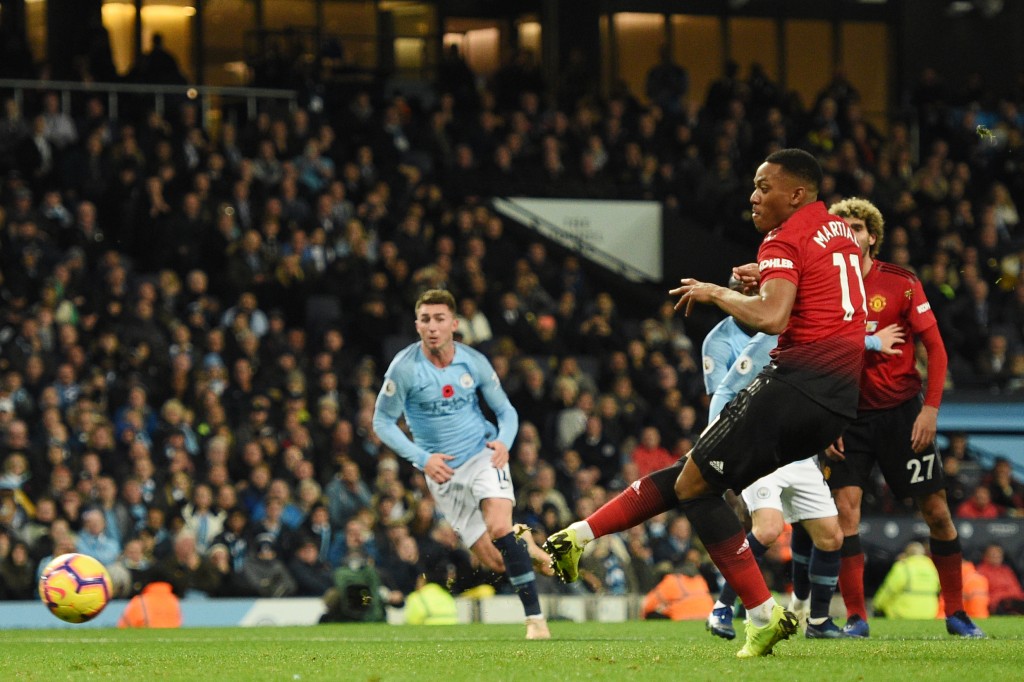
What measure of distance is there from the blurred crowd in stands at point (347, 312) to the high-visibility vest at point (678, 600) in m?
1.00

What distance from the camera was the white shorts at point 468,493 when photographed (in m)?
11.6

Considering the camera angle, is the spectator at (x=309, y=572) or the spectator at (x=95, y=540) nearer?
the spectator at (x=95, y=540)

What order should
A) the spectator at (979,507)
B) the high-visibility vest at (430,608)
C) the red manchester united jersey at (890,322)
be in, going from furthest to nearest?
the spectator at (979,507) → the high-visibility vest at (430,608) → the red manchester united jersey at (890,322)

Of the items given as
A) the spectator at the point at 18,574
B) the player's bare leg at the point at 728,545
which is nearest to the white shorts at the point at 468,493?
the player's bare leg at the point at 728,545

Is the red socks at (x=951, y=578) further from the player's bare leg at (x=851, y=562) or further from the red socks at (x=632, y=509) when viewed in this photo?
the red socks at (x=632, y=509)

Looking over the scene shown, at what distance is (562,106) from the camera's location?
1041 inches

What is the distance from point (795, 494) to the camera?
10844 millimetres

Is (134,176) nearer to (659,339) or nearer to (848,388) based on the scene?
(659,339)

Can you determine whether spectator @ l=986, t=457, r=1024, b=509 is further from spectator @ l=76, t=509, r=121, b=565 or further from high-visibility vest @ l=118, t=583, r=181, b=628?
spectator @ l=76, t=509, r=121, b=565

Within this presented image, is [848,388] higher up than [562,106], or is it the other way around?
[562,106]

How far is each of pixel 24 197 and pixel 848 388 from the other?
13.2 metres

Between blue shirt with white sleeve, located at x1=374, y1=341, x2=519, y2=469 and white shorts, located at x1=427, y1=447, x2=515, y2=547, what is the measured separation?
4.5 inches

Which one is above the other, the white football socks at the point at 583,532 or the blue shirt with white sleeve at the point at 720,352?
the blue shirt with white sleeve at the point at 720,352

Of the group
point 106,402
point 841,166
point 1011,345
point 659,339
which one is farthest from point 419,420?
point 841,166
